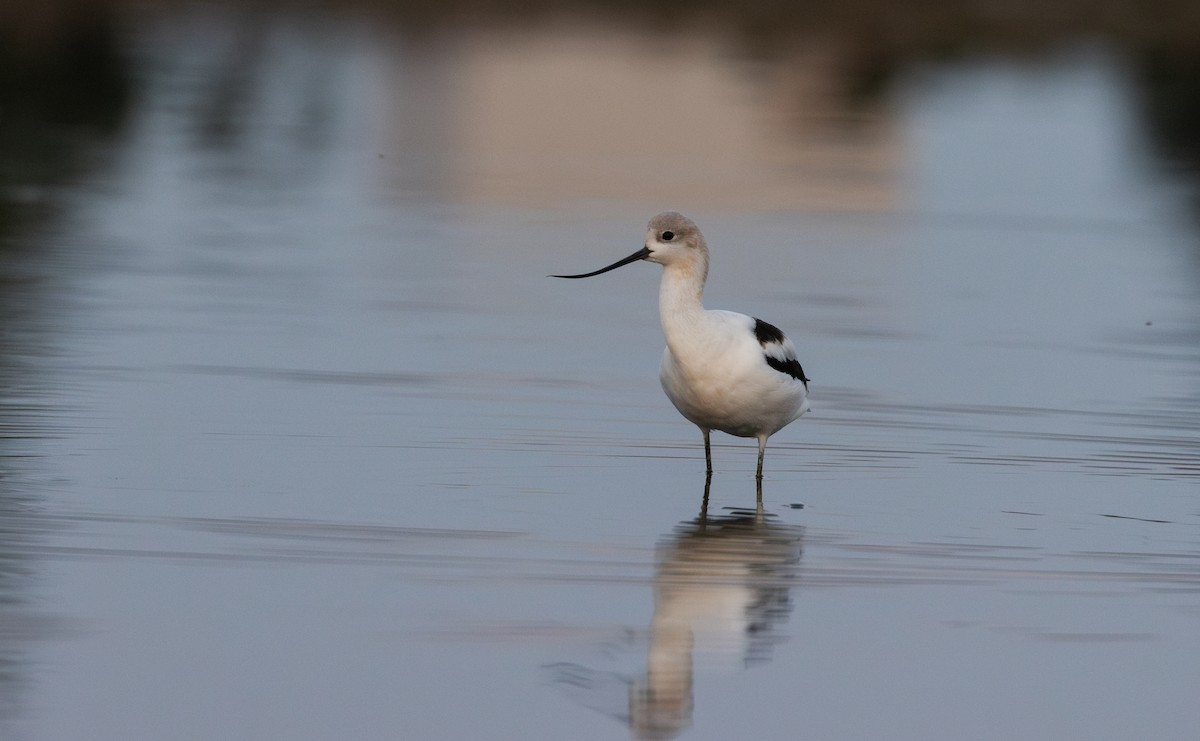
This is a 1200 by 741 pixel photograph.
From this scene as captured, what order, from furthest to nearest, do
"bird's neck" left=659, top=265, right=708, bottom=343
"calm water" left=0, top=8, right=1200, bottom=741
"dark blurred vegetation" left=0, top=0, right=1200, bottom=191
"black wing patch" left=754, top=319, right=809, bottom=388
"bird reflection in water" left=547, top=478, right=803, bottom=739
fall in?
"dark blurred vegetation" left=0, top=0, right=1200, bottom=191, "black wing patch" left=754, top=319, right=809, bottom=388, "bird's neck" left=659, top=265, right=708, bottom=343, "calm water" left=0, top=8, right=1200, bottom=741, "bird reflection in water" left=547, top=478, right=803, bottom=739

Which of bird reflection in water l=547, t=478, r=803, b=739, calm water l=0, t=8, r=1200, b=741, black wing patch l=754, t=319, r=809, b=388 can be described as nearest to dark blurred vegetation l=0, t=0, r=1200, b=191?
calm water l=0, t=8, r=1200, b=741

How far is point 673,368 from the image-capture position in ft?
29.8

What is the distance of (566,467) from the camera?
9273mm

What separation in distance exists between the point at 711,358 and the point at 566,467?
2.79 feet

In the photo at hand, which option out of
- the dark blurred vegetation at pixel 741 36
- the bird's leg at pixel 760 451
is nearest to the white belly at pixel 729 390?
the bird's leg at pixel 760 451

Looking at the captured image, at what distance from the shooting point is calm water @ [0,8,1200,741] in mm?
6137

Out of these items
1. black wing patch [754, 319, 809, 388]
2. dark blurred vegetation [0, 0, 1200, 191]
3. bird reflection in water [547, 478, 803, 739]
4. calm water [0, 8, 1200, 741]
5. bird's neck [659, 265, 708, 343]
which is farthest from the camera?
dark blurred vegetation [0, 0, 1200, 191]

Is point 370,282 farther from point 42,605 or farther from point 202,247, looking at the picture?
point 42,605

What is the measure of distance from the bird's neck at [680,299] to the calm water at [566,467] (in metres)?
0.70

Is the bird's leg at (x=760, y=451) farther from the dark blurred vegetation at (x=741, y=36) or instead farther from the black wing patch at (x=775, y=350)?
the dark blurred vegetation at (x=741, y=36)

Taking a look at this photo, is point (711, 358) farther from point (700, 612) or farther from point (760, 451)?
point (700, 612)

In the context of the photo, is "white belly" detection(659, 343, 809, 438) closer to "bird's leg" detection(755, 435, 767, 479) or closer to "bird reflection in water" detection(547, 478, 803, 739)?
"bird's leg" detection(755, 435, 767, 479)

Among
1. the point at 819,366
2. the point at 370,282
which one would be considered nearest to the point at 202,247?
the point at 370,282

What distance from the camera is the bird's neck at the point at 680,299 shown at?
29.6 ft
